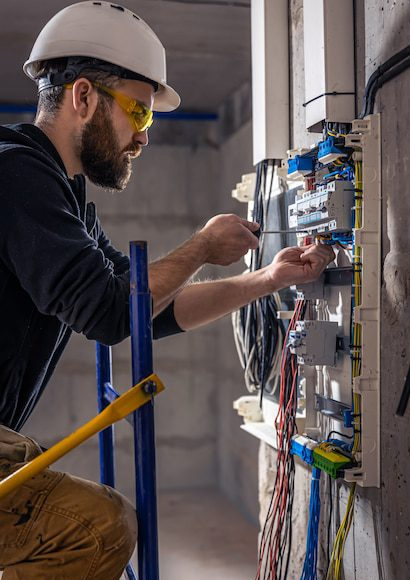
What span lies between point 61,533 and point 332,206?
3.12 feet

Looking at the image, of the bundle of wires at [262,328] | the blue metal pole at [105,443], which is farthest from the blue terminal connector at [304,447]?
the blue metal pole at [105,443]

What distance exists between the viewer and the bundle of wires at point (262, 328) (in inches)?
88.1

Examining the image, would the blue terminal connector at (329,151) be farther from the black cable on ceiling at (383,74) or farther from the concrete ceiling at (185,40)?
the concrete ceiling at (185,40)

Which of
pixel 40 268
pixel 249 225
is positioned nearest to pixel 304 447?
pixel 249 225

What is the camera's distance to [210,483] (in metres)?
5.21

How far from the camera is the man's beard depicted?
1.63 metres

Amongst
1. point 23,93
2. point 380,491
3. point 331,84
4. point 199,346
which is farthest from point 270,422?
point 23,93

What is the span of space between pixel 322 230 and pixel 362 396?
1.41ft

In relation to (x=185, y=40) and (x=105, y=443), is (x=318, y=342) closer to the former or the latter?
(x=105, y=443)

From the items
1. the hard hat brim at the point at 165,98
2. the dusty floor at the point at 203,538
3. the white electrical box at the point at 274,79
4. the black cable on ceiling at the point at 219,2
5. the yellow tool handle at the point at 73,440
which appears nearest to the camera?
the yellow tool handle at the point at 73,440

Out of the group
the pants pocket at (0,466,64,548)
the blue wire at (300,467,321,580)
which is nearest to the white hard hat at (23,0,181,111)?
the pants pocket at (0,466,64,548)

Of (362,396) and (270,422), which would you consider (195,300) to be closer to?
(362,396)

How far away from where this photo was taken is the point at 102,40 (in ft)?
5.38

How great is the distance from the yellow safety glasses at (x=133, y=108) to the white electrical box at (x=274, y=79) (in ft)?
1.93
